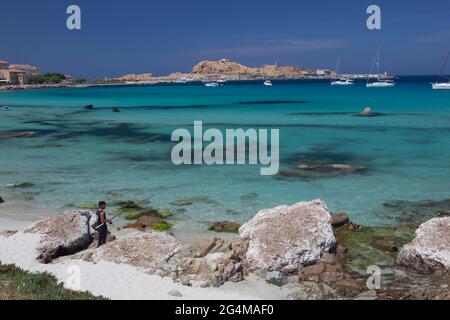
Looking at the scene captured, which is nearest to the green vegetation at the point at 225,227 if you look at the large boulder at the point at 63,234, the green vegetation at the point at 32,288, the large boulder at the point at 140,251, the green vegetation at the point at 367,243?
the large boulder at the point at 140,251

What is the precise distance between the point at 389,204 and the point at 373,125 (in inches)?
1300

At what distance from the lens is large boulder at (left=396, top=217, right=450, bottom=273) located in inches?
591

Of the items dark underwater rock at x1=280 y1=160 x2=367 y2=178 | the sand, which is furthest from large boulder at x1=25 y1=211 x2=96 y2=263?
dark underwater rock at x1=280 y1=160 x2=367 y2=178

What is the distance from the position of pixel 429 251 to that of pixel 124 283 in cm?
917

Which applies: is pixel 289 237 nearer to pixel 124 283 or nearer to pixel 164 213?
pixel 124 283

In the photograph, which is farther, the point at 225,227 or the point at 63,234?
the point at 225,227

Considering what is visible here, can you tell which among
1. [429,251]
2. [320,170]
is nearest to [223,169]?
[320,170]

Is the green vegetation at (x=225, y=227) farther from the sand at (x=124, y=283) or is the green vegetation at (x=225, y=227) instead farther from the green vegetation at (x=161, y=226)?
the sand at (x=124, y=283)

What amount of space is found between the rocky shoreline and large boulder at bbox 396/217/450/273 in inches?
1.1

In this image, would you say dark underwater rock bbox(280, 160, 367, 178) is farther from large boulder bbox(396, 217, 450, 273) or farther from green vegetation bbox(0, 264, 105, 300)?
green vegetation bbox(0, 264, 105, 300)

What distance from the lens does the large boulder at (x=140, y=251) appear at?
50.5 feet

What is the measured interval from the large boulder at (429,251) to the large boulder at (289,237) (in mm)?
2311

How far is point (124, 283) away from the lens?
46.0ft

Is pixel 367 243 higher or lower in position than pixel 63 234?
lower
